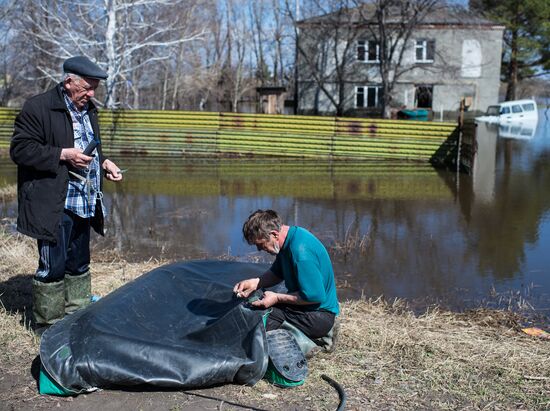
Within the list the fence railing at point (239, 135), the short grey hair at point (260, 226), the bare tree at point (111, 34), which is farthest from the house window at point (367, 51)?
the short grey hair at point (260, 226)

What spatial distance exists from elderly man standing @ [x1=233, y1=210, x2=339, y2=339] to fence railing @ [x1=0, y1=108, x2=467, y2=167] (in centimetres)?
1216

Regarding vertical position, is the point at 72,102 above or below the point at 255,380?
above

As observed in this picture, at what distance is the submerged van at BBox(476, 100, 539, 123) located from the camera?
103 ft

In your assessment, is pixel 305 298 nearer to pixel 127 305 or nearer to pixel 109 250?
pixel 127 305

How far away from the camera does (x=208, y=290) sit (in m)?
4.27

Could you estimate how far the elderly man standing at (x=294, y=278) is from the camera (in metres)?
3.55

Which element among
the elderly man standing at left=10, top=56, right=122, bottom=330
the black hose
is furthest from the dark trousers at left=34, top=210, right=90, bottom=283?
the black hose

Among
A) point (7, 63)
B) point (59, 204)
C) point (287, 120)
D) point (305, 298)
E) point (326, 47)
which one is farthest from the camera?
point (326, 47)

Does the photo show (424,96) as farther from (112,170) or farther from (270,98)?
(112,170)

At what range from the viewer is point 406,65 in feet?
103

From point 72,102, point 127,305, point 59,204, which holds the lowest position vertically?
point 127,305

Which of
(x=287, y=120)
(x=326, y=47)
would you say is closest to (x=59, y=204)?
(x=287, y=120)

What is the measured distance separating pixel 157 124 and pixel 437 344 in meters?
13.2

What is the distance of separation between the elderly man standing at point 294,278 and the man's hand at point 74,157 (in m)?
1.24
